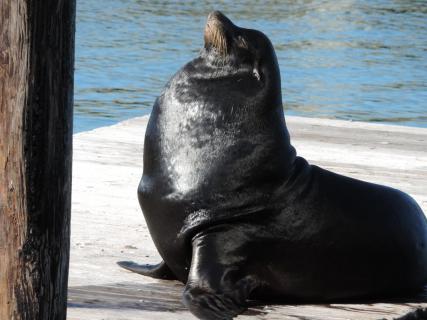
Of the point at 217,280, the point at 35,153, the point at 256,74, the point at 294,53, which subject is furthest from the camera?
the point at 294,53

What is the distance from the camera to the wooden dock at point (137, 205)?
3.67m

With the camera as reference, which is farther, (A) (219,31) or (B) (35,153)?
(A) (219,31)

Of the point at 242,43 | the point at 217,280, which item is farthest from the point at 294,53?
the point at 217,280

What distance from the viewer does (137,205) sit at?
17.3ft

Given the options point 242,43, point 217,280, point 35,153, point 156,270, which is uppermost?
point 242,43

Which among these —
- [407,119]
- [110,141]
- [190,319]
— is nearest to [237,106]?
[190,319]

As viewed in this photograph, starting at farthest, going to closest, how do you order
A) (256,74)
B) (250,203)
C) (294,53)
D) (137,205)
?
(294,53)
(137,205)
(256,74)
(250,203)

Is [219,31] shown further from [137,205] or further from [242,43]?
[137,205]

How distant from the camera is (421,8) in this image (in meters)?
22.6

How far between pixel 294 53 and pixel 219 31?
11.9 metres

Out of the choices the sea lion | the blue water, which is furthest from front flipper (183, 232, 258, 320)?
the blue water

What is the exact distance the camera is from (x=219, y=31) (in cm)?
392

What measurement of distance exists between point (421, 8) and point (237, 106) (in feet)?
63.7

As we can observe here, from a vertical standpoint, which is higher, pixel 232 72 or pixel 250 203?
pixel 232 72
